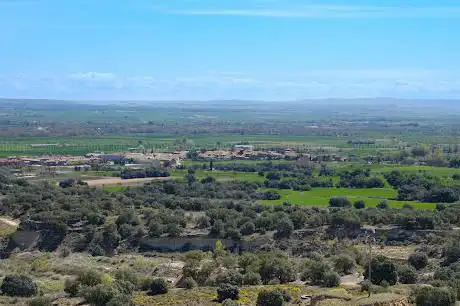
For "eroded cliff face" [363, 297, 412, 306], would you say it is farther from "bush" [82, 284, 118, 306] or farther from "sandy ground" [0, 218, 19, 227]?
"sandy ground" [0, 218, 19, 227]

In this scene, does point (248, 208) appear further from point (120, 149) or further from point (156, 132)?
point (156, 132)

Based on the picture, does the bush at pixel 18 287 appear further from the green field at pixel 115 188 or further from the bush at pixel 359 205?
the green field at pixel 115 188

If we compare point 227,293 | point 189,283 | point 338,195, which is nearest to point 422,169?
point 338,195

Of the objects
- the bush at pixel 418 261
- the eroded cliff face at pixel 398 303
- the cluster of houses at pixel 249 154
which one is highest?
the eroded cliff face at pixel 398 303

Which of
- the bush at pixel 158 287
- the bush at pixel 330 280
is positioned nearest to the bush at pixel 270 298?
the bush at pixel 330 280

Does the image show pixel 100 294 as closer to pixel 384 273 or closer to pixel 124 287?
pixel 124 287

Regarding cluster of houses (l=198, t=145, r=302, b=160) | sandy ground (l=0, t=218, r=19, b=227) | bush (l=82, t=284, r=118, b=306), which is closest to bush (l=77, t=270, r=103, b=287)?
bush (l=82, t=284, r=118, b=306)

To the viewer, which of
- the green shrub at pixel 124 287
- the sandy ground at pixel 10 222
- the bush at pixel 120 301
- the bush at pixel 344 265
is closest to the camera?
the bush at pixel 120 301
